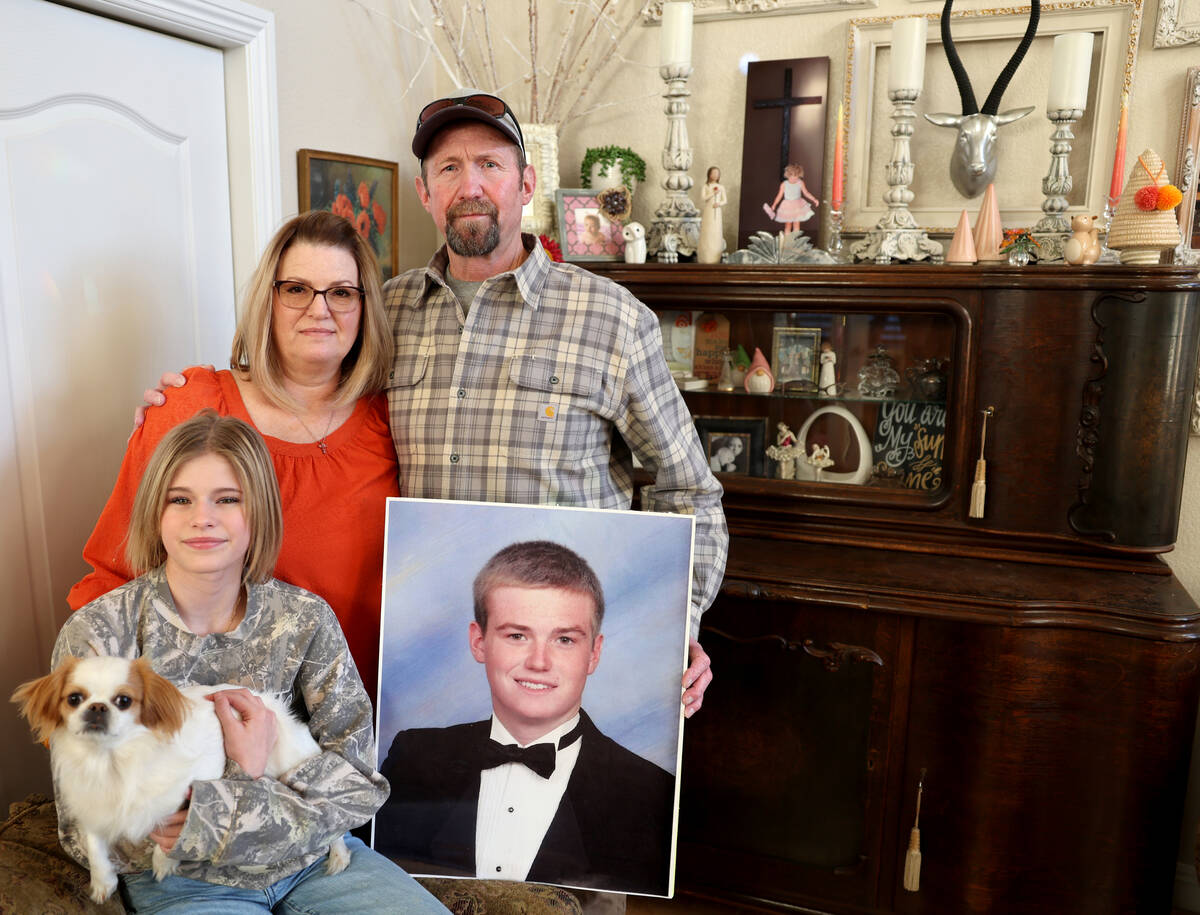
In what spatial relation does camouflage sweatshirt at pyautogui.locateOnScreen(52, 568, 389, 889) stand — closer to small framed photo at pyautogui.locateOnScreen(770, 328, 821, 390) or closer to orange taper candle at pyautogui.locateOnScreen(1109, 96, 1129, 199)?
small framed photo at pyautogui.locateOnScreen(770, 328, 821, 390)

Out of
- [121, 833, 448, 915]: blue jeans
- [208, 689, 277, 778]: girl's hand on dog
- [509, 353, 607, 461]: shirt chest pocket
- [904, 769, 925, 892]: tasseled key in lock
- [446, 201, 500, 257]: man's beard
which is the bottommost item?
[904, 769, 925, 892]: tasseled key in lock

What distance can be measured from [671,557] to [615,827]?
47 centimetres

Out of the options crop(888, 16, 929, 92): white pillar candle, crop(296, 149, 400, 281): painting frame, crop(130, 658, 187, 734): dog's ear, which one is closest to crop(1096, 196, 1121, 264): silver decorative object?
crop(888, 16, 929, 92): white pillar candle

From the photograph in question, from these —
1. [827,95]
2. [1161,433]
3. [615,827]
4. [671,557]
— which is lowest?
[615,827]

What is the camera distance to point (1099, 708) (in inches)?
75.5

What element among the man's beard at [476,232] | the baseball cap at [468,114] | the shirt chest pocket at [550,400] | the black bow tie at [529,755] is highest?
the baseball cap at [468,114]

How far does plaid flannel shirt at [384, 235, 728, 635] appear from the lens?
1.62 metres

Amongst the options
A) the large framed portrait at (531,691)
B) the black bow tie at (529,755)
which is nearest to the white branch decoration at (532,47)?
the large framed portrait at (531,691)

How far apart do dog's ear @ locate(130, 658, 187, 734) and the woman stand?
1.42 ft

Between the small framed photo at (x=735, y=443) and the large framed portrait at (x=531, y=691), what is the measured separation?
0.95 m

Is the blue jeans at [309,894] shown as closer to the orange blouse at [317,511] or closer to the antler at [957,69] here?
the orange blouse at [317,511]

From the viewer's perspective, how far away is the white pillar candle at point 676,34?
2.27m

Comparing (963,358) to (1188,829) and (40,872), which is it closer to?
(1188,829)

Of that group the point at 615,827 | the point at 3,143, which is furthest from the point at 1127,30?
the point at 3,143
